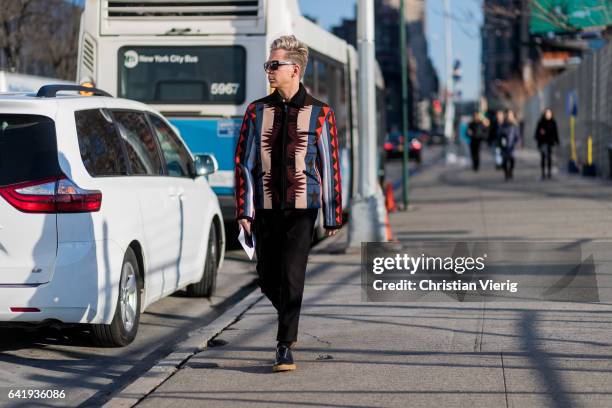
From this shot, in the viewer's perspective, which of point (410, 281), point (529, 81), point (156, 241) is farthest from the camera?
point (529, 81)

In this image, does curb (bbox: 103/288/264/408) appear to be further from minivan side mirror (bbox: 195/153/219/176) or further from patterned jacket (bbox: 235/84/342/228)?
minivan side mirror (bbox: 195/153/219/176)

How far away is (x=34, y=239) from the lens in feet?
24.7

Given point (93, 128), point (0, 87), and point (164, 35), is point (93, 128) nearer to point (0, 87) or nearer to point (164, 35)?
point (164, 35)

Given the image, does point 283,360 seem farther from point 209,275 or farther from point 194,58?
point 194,58

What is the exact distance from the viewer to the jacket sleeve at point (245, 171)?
267 inches

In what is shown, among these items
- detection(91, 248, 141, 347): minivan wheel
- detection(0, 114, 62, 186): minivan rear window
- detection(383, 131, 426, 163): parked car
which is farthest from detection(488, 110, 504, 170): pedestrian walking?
detection(0, 114, 62, 186): minivan rear window

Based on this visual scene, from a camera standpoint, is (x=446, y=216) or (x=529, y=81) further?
(x=529, y=81)

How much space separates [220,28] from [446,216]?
222 inches

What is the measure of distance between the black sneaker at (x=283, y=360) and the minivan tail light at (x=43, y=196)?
164 cm

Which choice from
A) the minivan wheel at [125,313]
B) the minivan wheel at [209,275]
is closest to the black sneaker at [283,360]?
the minivan wheel at [125,313]

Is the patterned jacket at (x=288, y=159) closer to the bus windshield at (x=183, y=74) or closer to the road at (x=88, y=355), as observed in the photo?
the road at (x=88, y=355)

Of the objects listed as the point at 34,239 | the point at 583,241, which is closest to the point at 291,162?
the point at 34,239

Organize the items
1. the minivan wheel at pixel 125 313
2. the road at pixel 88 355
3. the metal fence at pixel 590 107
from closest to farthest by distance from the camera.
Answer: the road at pixel 88 355 → the minivan wheel at pixel 125 313 → the metal fence at pixel 590 107

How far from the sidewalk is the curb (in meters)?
0.07
